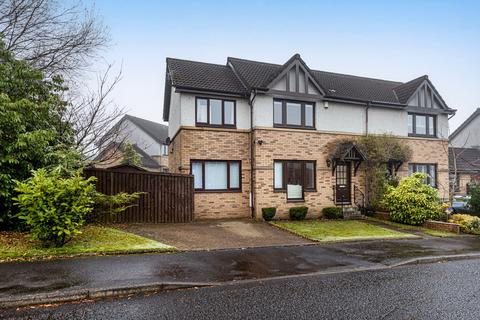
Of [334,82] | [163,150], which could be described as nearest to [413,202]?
[334,82]

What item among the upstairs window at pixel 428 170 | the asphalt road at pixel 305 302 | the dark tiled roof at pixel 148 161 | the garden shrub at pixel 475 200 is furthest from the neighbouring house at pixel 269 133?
the dark tiled roof at pixel 148 161

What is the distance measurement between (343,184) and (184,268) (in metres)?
12.4

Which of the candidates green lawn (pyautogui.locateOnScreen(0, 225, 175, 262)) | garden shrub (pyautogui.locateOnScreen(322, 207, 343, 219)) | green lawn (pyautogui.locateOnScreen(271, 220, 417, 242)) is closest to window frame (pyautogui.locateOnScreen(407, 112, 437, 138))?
garden shrub (pyautogui.locateOnScreen(322, 207, 343, 219))

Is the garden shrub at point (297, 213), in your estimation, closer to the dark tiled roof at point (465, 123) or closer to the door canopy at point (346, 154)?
the door canopy at point (346, 154)

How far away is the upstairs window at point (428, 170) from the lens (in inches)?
757

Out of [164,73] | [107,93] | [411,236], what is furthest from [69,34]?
[411,236]

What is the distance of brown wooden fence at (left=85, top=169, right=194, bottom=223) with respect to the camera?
1284 centimetres

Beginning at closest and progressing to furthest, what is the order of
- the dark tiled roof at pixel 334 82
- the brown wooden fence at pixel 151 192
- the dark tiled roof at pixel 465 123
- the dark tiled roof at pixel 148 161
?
the brown wooden fence at pixel 151 192, the dark tiled roof at pixel 334 82, the dark tiled roof at pixel 465 123, the dark tiled roof at pixel 148 161

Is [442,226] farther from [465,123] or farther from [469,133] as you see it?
[465,123]

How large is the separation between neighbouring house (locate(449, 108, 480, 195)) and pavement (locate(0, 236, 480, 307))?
19.3 meters

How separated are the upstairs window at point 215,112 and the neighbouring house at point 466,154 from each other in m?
18.2

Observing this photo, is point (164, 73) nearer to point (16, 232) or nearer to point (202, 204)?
point (202, 204)

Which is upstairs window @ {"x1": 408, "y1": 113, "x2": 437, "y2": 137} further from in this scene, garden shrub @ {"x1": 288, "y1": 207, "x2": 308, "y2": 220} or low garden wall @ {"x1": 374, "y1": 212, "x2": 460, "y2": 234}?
garden shrub @ {"x1": 288, "y1": 207, "x2": 308, "y2": 220}

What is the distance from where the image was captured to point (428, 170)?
19.6 metres
